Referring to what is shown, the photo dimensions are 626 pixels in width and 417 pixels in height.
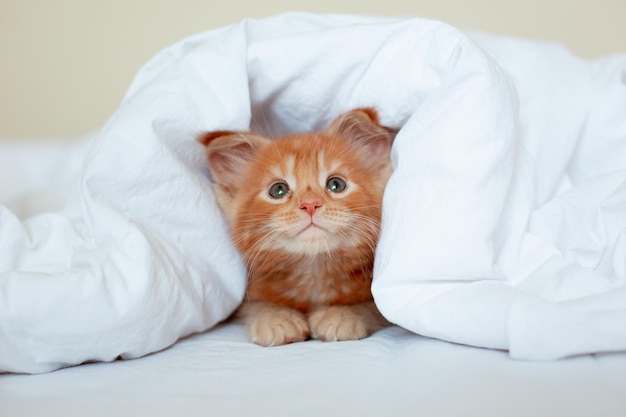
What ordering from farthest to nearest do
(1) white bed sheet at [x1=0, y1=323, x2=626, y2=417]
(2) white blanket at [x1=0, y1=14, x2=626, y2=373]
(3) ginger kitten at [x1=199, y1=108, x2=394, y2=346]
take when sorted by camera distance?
(3) ginger kitten at [x1=199, y1=108, x2=394, y2=346], (2) white blanket at [x1=0, y1=14, x2=626, y2=373], (1) white bed sheet at [x1=0, y1=323, x2=626, y2=417]

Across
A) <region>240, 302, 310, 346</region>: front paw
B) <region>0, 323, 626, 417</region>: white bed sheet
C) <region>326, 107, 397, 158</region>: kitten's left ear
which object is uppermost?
<region>326, 107, 397, 158</region>: kitten's left ear

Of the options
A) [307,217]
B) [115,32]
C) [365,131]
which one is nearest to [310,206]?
[307,217]

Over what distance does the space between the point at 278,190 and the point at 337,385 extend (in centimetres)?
79

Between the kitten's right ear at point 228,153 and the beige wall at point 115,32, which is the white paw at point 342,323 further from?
the beige wall at point 115,32

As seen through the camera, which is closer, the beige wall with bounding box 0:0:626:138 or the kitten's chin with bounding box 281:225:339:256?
the kitten's chin with bounding box 281:225:339:256

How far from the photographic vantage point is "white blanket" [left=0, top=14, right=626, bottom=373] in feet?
4.12

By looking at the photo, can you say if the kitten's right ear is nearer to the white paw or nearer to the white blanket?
the white blanket

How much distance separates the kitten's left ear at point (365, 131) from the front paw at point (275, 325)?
1.75 ft

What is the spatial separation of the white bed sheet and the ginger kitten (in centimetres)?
28

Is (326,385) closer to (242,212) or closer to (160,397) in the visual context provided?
(160,397)

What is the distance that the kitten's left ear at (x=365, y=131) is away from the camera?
165cm

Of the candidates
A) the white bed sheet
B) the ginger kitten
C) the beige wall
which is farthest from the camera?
the beige wall

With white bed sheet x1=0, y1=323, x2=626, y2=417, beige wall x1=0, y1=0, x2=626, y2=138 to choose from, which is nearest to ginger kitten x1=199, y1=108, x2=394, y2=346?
white bed sheet x1=0, y1=323, x2=626, y2=417

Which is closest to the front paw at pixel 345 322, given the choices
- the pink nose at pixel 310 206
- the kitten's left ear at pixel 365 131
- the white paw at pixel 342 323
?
the white paw at pixel 342 323
